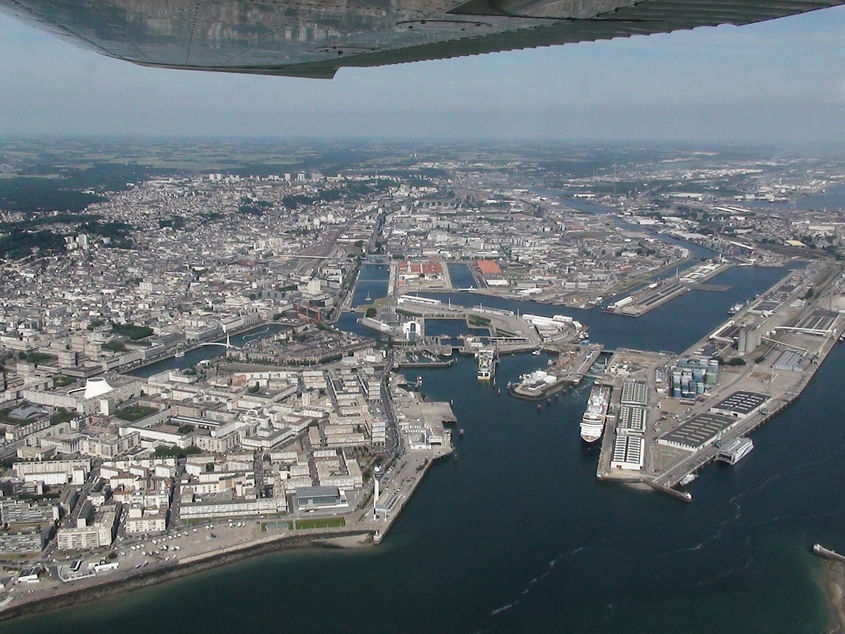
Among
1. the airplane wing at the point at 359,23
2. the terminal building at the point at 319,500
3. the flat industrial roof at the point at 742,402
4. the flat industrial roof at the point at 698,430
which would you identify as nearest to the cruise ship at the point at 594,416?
the flat industrial roof at the point at 698,430

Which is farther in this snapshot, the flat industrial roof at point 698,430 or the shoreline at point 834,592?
the flat industrial roof at point 698,430

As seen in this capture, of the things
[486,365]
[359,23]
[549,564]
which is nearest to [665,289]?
[486,365]

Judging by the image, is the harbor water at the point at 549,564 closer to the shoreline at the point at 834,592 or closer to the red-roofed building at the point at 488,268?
the shoreline at the point at 834,592

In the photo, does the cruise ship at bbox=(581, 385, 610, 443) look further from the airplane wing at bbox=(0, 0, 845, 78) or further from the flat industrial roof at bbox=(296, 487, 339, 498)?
the airplane wing at bbox=(0, 0, 845, 78)

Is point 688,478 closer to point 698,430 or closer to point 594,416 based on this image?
point 698,430

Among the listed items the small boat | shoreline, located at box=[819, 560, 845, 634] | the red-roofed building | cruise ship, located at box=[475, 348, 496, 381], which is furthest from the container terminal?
the red-roofed building

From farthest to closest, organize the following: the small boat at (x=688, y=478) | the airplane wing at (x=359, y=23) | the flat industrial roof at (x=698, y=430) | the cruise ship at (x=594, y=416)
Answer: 1. the cruise ship at (x=594, y=416)
2. the flat industrial roof at (x=698, y=430)
3. the small boat at (x=688, y=478)
4. the airplane wing at (x=359, y=23)
